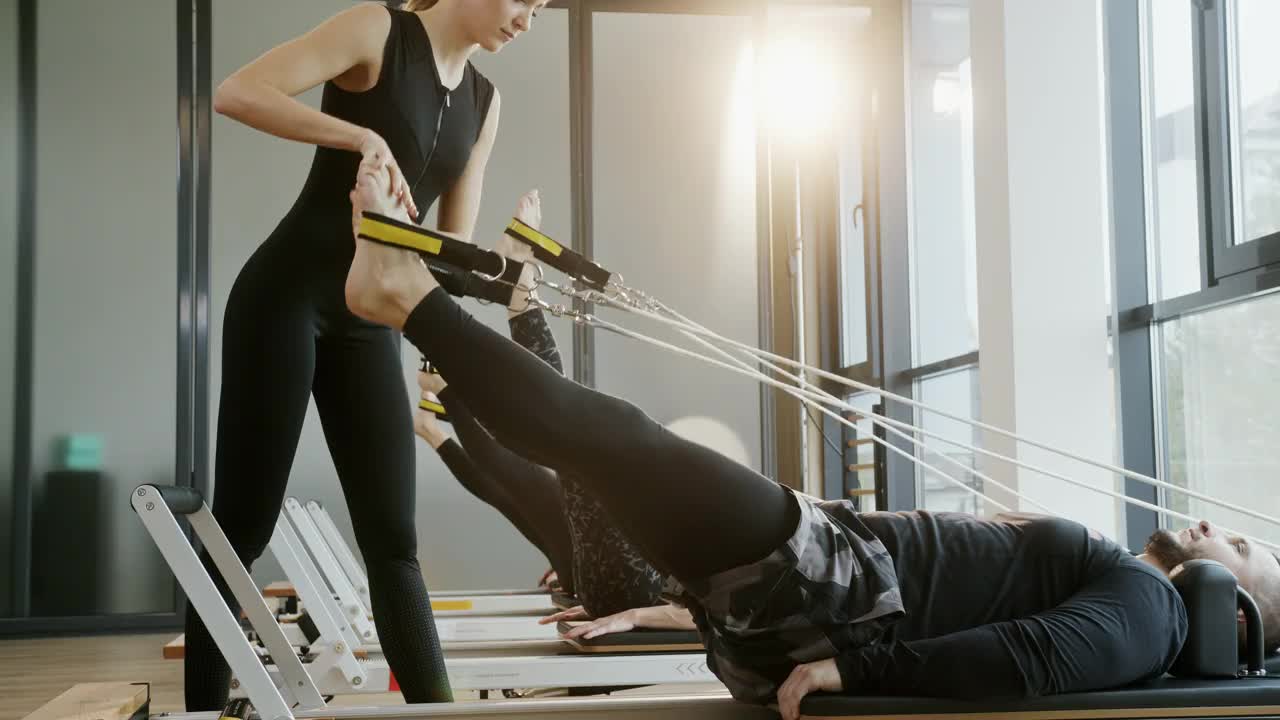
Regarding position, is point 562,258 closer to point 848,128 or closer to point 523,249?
point 523,249

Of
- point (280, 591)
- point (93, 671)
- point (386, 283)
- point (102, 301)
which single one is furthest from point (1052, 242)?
point (102, 301)

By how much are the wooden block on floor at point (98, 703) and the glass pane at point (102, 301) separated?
3.21 metres

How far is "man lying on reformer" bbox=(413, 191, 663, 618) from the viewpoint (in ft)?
8.48

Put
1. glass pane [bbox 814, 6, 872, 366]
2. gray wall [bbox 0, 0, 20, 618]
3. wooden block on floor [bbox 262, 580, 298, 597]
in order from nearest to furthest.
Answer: wooden block on floor [bbox 262, 580, 298, 597] → gray wall [bbox 0, 0, 20, 618] → glass pane [bbox 814, 6, 872, 366]

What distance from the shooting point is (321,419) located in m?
1.78

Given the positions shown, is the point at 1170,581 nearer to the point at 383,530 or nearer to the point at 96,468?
the point at 383,530

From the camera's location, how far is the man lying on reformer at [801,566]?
144 centimetres

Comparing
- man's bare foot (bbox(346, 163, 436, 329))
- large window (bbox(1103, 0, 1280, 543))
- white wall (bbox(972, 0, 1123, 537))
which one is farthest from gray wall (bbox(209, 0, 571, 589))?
man's bare foot (bbox(346, 163, 436, 329))

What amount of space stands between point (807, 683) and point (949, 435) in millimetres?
2904

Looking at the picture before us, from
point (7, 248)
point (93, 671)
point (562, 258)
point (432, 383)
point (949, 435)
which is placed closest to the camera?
point (562, 258)

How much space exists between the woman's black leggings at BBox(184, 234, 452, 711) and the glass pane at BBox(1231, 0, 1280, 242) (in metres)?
2.05

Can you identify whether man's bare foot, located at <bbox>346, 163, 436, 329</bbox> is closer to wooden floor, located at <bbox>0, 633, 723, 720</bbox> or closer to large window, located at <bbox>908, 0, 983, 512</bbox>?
wooden floor, located at <bbox>0, 633, 723, 720</bbox>

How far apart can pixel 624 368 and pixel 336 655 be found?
2923 mm

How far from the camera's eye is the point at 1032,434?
3.32 m
